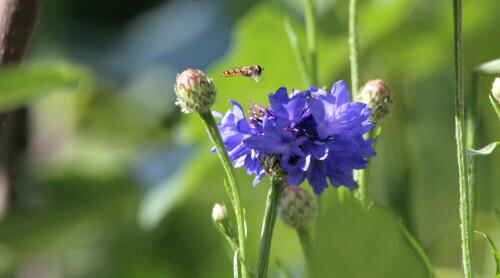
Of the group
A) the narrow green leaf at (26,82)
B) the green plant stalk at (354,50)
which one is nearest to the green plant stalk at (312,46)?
the green plant stalk at (354,50)

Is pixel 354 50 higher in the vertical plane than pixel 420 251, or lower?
higher

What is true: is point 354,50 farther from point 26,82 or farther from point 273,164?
point 26,82

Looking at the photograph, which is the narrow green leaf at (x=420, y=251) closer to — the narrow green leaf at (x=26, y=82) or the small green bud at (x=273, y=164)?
the small green bud at (x=273, y=164)

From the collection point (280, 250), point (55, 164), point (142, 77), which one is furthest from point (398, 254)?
point (142, 77)

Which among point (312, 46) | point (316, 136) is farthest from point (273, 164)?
point (312, 46)

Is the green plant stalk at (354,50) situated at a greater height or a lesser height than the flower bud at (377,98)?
greater

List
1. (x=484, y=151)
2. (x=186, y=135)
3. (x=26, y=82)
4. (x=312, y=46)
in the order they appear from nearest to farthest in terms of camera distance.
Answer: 1. (x=26, y=82)
2. (x=484, y=151)
3. (x=312, y=46)
4. (x=186, y=135)
